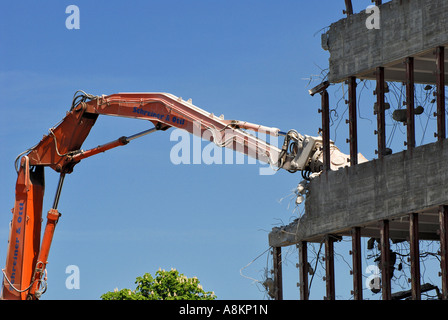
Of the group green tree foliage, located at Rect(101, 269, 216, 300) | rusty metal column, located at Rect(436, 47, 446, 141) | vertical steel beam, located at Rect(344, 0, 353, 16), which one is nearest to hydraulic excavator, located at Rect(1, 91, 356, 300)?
vertical steel beam, located at Rect(344, 0, 353, 16)

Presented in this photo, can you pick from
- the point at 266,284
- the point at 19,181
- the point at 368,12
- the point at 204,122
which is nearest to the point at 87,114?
the point at 19,181

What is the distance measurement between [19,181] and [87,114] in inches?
146

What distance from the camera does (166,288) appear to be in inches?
2992

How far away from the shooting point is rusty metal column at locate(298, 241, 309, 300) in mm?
37375

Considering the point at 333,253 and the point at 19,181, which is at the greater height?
the point at 19,181

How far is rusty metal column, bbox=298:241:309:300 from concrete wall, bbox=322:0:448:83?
530 centimetres

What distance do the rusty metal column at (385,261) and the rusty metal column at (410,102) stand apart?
241cm

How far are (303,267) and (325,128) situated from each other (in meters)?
4.39

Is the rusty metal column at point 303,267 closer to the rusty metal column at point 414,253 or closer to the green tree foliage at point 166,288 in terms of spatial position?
the rusty metal column at point 414,253

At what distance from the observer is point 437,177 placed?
31.9 m

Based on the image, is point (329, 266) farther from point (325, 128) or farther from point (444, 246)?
point (444, 246)

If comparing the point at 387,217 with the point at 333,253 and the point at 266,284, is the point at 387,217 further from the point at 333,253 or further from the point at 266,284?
the point at 266,284

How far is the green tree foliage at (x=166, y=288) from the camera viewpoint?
246ft

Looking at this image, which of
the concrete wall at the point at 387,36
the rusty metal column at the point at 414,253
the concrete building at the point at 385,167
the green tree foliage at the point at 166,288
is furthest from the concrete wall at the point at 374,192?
the green tree foliage at the point at 166,288
